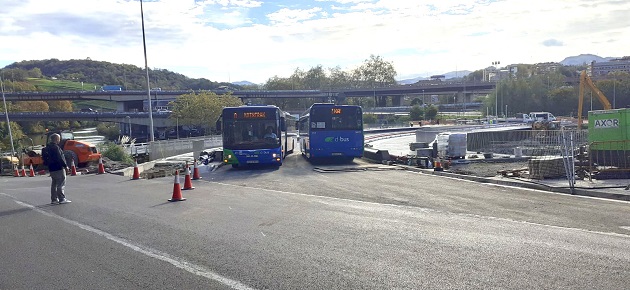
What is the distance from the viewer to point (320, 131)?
29.7 meters

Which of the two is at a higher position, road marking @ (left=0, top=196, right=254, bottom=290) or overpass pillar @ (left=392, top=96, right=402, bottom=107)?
overpass pillar @ (left=392, top=96, right=402, bottom=107)

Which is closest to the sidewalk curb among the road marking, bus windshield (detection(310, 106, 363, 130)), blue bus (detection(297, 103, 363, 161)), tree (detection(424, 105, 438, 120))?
blue bus (detection(297, 103, 363, 161))

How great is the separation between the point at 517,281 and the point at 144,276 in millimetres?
4432

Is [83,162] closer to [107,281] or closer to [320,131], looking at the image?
[320,131]

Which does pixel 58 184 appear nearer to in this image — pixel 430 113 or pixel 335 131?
pixel 335 131

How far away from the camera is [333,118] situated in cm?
2983

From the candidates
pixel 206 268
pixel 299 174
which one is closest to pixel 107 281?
pixel 206 268

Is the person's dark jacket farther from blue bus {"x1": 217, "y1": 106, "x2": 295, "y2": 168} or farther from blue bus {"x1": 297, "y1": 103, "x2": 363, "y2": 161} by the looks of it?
blue bus {"x1": 297, "y1": 103, "x2": 363, "y2": 161}

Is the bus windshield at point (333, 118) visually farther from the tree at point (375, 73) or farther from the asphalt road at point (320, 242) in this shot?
the tree at point (375, 73)

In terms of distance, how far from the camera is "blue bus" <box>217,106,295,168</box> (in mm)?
27031

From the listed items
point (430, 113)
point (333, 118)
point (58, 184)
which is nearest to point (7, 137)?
point (333, 118)

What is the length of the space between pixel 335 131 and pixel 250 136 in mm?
4824

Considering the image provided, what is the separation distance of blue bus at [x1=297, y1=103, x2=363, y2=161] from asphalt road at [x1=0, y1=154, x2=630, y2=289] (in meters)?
13.7

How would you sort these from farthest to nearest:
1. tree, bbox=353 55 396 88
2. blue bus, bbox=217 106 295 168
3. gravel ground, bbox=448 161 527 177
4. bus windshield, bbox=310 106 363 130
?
tree, bbox=353 55 396 88, bus windshield, bbox=310 106 363 130, blue bus, bbox=217 106 295 168, gravel ground, bbox=448 161 527 177
